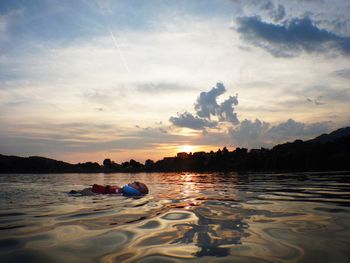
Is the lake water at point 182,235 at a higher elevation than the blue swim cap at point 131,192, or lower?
lower

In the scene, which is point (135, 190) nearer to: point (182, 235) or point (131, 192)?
point (131, 192)

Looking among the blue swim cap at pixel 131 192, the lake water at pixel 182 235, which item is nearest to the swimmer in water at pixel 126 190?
the blue swim cap at pixel 131 192

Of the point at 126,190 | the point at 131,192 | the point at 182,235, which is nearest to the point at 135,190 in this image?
the point at 131,192

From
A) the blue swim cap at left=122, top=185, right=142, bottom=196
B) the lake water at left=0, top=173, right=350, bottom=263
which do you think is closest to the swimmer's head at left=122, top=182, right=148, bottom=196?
the blue swim cap at left=122, top=185, right=142, bottom=196

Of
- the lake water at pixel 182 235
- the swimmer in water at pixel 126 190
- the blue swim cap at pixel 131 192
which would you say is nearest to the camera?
the lake water at pixel 182 235

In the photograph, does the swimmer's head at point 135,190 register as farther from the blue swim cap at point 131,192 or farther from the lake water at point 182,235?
the lake water at point 182,235

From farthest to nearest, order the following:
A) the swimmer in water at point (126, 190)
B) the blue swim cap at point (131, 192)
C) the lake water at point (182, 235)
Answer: the swimmer in water at point (126, 190) < the blue swim cap at point (131, 192) < the lake water at point (182, 235)

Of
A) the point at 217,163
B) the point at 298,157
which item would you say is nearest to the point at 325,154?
the point at 298,157

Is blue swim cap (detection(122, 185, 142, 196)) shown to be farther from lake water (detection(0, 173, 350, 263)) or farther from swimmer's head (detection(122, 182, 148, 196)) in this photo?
lake water (detection(0, 173, 350, 263))

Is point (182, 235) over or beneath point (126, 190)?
beneath

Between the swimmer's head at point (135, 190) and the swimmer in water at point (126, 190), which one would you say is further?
the swimmer in water at point (126, 190)

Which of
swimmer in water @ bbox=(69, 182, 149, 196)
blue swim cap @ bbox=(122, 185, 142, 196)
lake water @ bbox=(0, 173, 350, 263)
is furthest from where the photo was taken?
swimmer in water @ bbox=(69, 182, 149, 196)

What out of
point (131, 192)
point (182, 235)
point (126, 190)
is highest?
point (126, 190)

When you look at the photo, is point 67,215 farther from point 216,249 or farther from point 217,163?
point 217,163
